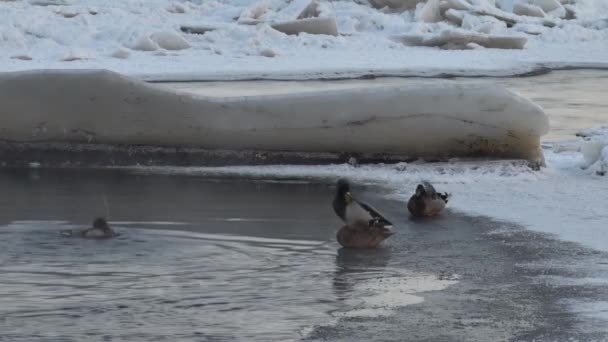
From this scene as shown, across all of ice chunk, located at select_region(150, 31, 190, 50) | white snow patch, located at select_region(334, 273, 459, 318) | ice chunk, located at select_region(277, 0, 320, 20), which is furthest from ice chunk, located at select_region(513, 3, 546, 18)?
white snow patch, located at select_region(334, 273, 459, 318)

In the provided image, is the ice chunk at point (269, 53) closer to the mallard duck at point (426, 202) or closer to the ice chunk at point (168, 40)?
A: the ice chunk at point (168, 40)

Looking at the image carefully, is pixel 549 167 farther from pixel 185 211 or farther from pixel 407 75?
pixel 407 75

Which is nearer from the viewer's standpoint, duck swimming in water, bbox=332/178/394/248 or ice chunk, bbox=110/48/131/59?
duck swimming in water, bbox=332/178/394/248

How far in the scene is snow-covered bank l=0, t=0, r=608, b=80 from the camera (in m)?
21.4

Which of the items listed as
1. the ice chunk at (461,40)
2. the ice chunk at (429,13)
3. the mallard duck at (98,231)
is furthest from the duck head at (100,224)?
the ice chunk at (429,13)

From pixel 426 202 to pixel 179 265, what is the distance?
6.65 feet

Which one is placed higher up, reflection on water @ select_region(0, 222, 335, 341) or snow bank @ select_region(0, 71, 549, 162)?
snow bank @ select_region(0, 71, 549, 162)

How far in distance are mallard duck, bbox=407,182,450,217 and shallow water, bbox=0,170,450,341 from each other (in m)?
0.56

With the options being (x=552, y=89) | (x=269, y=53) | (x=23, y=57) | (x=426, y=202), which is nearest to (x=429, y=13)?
(x=269, y=53)

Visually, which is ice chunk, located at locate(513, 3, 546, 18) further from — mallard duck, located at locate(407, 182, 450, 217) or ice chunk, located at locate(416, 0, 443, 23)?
mallard duck, located at locate(407, 182, 450, 217)

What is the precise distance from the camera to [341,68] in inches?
838

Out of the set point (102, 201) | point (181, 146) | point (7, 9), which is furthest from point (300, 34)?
point (102, 201)

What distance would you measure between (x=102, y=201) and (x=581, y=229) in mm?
3254

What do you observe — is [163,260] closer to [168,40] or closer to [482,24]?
[168,40]
